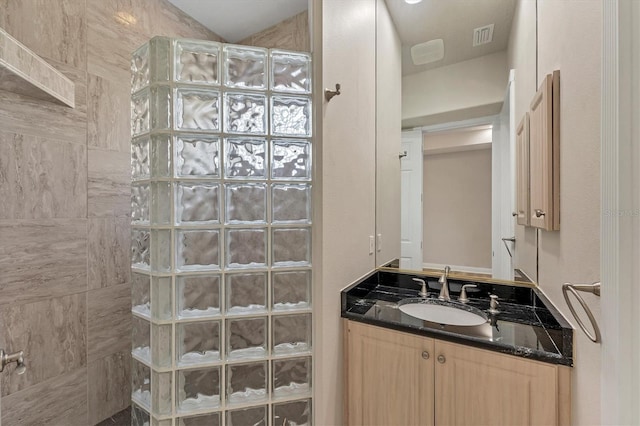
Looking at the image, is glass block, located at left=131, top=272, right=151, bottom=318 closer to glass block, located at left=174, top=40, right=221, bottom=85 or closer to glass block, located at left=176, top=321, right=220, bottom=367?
glass block, located at left=176, top=321, right=220, bottom=367

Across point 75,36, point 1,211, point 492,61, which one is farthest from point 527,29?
point 1,211

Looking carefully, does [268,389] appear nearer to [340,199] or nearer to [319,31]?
[340,199]

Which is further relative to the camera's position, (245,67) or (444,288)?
(444,288)

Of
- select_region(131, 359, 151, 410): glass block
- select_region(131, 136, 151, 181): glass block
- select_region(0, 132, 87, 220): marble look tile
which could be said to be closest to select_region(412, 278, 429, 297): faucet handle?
select_region(131, 359, 151, 410): glass block

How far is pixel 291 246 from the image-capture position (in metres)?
1.29

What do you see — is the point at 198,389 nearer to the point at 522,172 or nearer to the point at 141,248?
the point at 141,248

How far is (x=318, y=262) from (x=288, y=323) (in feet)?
1.05

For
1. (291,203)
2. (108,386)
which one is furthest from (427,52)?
(108,386)

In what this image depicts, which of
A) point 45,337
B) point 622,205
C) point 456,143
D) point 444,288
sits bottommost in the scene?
point 45,337

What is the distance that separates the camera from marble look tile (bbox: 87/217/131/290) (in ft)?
5.39

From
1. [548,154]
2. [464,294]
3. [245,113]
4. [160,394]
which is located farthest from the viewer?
[464,294]

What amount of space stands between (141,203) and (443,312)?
1.60 metres

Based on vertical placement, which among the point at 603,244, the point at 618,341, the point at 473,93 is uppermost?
the point at 473,93

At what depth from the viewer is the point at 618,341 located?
21.1 inches
